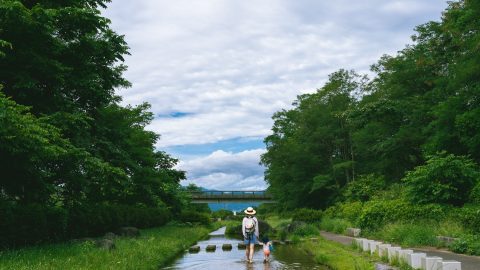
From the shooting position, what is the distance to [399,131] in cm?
4044

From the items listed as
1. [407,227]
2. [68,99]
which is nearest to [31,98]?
[68,99]

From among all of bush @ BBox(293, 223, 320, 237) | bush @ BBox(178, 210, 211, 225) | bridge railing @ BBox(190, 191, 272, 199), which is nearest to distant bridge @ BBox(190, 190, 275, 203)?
bridge railing @ BBox(190, 191, 272, 199)

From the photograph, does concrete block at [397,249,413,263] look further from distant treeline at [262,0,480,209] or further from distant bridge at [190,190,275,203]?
distant bridge at [190,190,275,203]

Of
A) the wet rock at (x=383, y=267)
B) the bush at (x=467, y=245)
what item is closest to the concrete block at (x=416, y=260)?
the wet rock at (x=383, y=267)

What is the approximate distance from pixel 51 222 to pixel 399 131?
97.1 feet

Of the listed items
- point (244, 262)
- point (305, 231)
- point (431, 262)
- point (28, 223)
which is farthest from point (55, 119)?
point (305, 231)

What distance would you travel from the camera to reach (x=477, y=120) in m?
27.1

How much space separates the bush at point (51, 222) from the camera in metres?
16.9

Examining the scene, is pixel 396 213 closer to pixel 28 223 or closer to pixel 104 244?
pixel 104 244

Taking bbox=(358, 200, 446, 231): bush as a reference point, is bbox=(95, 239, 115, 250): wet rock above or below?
below

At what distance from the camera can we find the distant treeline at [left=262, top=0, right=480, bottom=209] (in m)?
26.4

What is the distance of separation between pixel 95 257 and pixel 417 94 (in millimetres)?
33845

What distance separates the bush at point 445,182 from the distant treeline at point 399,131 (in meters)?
0.05

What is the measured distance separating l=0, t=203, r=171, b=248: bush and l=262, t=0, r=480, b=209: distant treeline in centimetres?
1612
